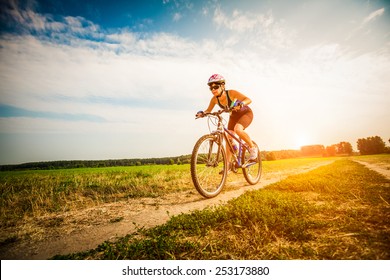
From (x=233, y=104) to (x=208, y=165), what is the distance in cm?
191

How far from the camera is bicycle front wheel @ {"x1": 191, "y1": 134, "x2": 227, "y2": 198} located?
437 cm

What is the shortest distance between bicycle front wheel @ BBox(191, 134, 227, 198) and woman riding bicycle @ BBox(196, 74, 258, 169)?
55 cm

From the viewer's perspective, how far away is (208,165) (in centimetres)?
484

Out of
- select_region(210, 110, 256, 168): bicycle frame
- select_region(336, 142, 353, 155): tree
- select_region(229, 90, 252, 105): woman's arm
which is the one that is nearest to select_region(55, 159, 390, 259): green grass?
select_region(210, 110, 256, 168): bicycle frame

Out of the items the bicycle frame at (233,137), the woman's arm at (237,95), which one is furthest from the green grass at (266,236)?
the woman's arm at (237,95)

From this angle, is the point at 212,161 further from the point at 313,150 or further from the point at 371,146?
the point at 313,150

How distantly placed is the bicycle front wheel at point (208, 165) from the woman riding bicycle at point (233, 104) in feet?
1.82

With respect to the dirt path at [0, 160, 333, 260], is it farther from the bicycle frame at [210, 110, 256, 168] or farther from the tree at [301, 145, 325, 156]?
the tree at [301, 145, 325, 156]

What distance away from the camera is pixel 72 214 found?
3.86m

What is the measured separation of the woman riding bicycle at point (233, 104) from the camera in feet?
17.9
